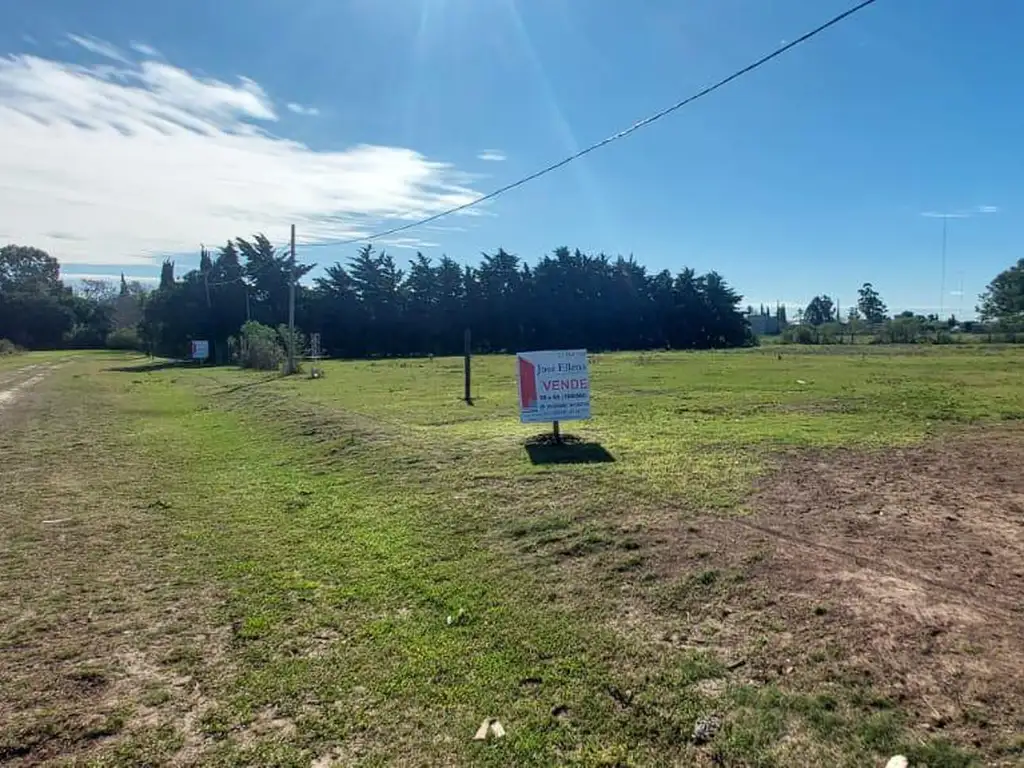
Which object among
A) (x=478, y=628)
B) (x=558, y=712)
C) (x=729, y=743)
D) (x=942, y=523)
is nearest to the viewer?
(x=729, y=743)

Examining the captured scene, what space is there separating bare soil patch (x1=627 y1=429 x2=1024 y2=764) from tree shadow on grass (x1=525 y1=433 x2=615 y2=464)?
2210mm

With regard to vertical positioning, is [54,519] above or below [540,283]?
below

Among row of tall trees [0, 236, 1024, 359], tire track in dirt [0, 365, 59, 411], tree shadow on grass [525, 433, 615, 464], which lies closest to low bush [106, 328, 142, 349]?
Answer: row of tall trees [0, 236, 1024, 359]

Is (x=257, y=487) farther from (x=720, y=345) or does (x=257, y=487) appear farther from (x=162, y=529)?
(x=720, y=345)

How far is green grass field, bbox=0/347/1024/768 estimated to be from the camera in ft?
9.80

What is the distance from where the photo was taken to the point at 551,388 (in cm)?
987

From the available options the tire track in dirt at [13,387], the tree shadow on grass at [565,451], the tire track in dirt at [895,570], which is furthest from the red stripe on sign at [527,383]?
the tire track in dirt at [13,387]

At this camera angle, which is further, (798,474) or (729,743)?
(798,474)

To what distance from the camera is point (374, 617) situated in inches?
170

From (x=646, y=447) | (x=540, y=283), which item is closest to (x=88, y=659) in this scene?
(x=646, y=447)

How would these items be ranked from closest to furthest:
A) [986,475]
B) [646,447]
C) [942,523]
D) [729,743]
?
1. [729,743]
2. [942,523]
3. [986,475]
4. [646,447]

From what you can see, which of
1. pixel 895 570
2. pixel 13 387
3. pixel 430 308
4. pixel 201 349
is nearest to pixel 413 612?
pixel 895 570

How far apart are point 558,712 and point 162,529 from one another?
4792mm

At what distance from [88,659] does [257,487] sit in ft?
14.6
